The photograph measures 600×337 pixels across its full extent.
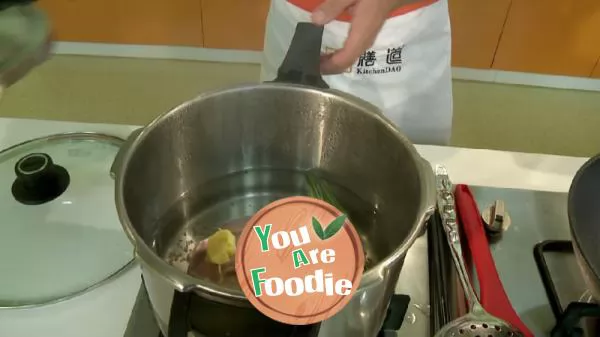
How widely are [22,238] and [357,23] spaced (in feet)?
1.31

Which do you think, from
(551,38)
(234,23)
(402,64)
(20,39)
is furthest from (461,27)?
(20,39)

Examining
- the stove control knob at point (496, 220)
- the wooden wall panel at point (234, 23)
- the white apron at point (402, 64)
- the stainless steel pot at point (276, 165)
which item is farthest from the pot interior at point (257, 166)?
the wooden wall panel at point (234, 23)

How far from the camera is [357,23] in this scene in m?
0.69

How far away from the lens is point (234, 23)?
5.15ft

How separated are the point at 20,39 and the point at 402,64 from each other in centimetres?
49

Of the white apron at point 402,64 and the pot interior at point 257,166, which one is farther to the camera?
the white apron at point 402,64

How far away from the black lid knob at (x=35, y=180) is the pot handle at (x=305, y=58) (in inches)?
9.1

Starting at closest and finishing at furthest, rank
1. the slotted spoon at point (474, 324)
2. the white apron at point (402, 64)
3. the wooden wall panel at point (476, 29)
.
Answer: the slotted spoon at point (474, 324)
the white apron at point (402, 64)
the wooden wall panel at point (476, 29)

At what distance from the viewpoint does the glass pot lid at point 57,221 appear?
21.1 inches

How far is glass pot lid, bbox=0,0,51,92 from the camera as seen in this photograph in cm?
43

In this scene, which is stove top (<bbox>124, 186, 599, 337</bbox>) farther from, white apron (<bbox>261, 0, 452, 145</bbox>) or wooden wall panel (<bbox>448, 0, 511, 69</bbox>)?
wooden wall panel (<bbox>448, 0, 511, 69</bbox>)

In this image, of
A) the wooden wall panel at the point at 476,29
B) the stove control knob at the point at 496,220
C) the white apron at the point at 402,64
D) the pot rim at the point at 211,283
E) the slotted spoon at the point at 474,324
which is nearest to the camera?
the pot rim at the point at 211,283

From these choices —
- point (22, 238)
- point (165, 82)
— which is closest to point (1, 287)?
point (22, 238)

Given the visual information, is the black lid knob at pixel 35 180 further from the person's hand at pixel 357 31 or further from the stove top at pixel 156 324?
the person's hand at pixel 357 31
